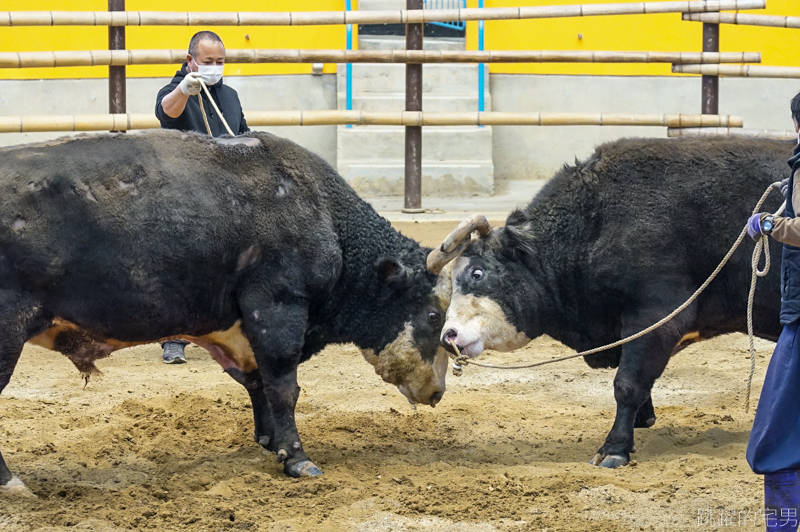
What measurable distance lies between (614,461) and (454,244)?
1512 millimetres

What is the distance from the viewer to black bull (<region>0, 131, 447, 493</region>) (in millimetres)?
4773

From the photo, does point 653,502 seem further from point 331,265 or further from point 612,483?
point 331,265

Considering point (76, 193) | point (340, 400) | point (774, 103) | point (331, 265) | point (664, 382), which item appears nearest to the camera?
point (76, 193)

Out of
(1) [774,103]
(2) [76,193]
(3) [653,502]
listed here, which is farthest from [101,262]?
(1) [774,103]

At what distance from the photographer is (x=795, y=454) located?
3.95m

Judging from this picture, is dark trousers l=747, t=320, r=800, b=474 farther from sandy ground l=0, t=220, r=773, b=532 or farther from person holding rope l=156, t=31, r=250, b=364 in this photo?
person holding rope l=156, t=31, r=250, b=364

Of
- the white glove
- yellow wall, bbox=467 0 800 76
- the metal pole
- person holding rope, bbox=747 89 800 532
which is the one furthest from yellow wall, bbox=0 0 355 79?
person holding rope, bbox=747 89 800 532

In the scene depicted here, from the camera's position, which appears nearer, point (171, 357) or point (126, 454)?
point (126, 454)

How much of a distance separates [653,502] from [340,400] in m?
2.80

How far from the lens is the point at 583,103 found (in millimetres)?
13930

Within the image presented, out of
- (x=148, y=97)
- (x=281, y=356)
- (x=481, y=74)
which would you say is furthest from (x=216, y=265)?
(x=481, y=74)

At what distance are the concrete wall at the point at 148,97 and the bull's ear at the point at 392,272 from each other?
318 inches

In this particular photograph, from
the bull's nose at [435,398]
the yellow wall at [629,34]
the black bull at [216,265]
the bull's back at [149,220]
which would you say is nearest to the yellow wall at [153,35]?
the yellow wall at [629,34]

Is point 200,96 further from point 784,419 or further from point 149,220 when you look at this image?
point 784,419
